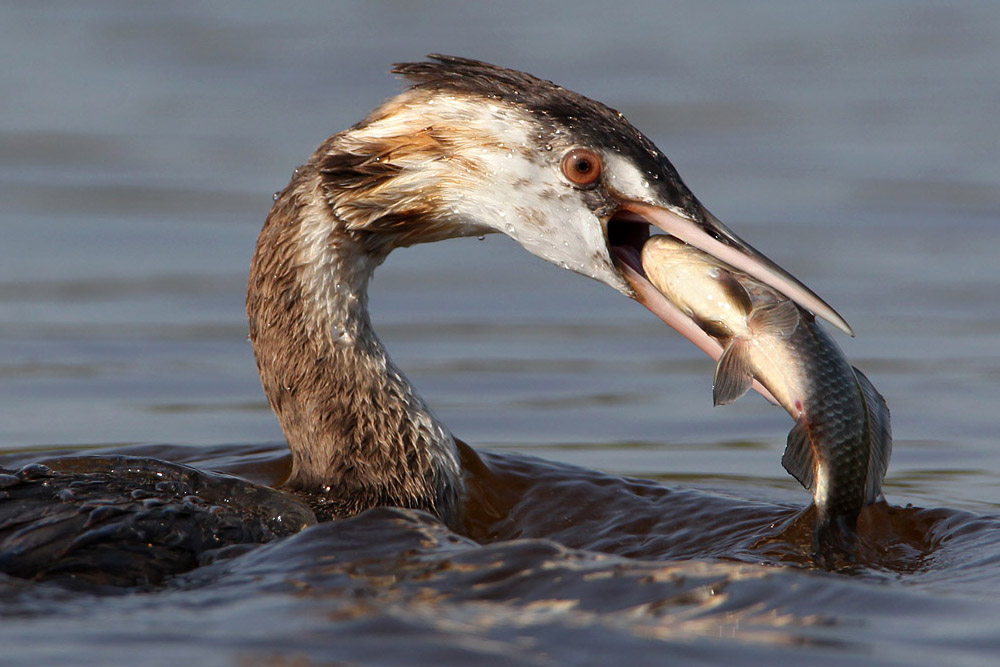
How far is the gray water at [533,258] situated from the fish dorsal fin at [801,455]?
45 cm

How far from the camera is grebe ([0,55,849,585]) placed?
554 cm

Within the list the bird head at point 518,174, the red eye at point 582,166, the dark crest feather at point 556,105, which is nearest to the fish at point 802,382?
the bird head at point 518,174

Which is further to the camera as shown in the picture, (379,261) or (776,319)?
(379,261)

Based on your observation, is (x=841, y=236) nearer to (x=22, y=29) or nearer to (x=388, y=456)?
(x=388, y=456)

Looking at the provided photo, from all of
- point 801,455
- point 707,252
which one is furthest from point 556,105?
point 801,455

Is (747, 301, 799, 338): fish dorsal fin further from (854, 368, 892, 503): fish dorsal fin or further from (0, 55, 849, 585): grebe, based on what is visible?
(854, 368, 892, 503): fish dorsal fin

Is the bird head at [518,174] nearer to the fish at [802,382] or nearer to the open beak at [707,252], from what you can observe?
the open beak at [707,252]

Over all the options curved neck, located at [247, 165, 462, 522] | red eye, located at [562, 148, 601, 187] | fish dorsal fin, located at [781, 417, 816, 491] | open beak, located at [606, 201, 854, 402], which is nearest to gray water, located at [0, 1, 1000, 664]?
fish dorsal fin, located at [781, 417, 816, 491]

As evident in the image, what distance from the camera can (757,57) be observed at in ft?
51.3

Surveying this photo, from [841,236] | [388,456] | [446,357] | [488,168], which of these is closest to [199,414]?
[446,357]

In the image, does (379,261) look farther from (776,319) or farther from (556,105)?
(776,319)

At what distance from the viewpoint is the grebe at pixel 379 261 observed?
5.54m

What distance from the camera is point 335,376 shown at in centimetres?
649

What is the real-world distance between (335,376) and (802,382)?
5.76ft
